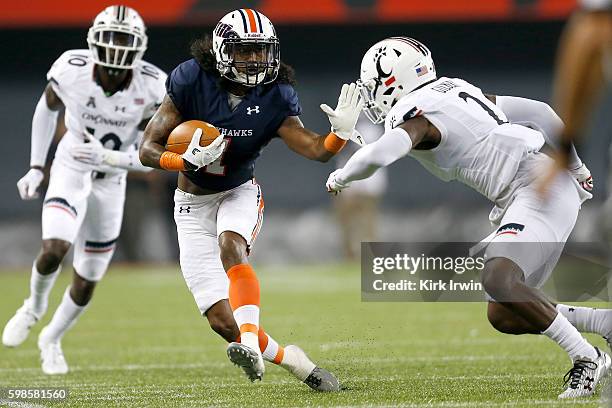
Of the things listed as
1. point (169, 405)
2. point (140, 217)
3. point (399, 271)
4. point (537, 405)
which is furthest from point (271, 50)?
point (140, 217)

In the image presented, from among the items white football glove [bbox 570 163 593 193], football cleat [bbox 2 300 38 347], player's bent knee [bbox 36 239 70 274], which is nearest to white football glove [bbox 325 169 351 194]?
white football glove [bbox 570 163 593 193]

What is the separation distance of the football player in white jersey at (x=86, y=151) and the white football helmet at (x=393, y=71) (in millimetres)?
1943

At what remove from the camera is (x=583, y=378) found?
465 cm

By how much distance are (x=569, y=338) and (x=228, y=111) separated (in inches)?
73.2

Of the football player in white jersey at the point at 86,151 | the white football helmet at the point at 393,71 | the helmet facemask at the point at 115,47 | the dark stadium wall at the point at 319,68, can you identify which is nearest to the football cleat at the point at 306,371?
the white football helmet at the point at 393,71

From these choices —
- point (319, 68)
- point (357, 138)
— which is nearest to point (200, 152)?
point (357, 138)

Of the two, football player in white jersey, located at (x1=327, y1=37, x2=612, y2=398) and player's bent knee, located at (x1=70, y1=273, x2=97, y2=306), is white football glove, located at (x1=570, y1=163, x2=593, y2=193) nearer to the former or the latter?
football player in white jersey, located at (x1=327, y1=37, x2=612, y2=398)

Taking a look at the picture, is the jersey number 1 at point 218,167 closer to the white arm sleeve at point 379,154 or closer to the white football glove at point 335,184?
the white football glove at point 335,184

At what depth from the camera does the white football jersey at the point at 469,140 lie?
482 cm

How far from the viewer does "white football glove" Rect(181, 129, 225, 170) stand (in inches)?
189

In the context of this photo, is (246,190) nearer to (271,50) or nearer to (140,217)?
(271,50)

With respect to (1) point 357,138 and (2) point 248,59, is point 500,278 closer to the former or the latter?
(1) point 357,138

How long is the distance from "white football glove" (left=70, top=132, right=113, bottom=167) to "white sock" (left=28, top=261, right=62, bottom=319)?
2.22 ft

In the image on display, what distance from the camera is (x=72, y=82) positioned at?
6656mm
